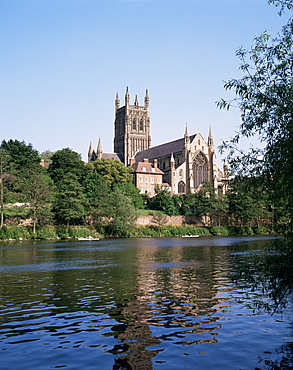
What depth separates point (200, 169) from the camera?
12719 centimetres

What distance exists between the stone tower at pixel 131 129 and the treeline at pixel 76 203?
173ft

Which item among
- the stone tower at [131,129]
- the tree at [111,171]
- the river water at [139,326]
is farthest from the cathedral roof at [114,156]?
the river water at [139,326]

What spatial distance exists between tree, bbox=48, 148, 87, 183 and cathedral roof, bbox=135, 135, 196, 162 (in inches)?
1669

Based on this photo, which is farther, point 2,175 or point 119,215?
point 119,215

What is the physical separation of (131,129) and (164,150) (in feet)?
91.9

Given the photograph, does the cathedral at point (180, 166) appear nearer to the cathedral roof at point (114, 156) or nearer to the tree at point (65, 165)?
the cathedral roof at point (114, 156)

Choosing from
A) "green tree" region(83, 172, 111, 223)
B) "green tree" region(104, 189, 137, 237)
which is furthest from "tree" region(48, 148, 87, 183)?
"green tree" region(104, 189, 137, 237)

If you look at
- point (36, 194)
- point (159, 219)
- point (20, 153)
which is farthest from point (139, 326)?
point (20, 153)

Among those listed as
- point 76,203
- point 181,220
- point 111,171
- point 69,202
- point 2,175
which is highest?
point 111,171

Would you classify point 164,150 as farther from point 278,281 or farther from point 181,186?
point 278,281

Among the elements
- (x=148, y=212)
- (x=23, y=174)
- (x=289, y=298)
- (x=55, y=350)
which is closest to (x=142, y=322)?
(x=55, y=350)

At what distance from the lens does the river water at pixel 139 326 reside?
31.8 ft

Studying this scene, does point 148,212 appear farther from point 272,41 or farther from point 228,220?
point 272,41

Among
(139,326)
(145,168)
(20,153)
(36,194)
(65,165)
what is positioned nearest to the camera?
(139,326)
